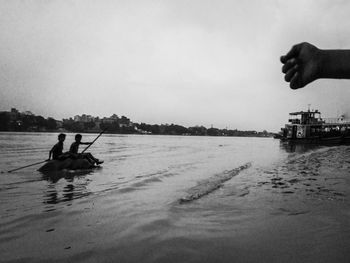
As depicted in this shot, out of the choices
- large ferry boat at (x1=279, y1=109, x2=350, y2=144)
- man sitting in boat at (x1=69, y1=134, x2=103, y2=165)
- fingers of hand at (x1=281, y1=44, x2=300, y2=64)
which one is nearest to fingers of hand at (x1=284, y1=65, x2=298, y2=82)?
fingers of hand at (x1=281, y1=44, x2=300, y2=64)

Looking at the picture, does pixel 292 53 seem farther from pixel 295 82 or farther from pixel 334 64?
pixel 334 64

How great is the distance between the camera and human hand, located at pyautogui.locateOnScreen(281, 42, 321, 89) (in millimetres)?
2715

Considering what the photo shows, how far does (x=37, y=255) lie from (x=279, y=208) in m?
5.41

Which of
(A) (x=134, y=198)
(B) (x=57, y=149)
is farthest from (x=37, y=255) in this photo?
(B) (x=57, y=149)

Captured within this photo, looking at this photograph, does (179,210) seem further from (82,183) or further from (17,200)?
(82,183)

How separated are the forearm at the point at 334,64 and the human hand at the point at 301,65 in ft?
0.12

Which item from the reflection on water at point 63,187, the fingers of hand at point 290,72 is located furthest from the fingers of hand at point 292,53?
the reflection on water at point 63,187

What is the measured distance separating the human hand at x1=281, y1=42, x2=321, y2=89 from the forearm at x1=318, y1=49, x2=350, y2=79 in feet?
0.12

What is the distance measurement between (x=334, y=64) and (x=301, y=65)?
0.31 metres

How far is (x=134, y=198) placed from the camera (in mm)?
8000

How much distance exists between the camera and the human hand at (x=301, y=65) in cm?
271

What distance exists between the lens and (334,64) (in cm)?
263

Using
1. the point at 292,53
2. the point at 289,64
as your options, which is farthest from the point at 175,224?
the point at 292,53

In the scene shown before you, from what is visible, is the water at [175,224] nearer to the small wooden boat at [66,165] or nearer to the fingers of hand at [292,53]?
the fingers of hand at [292,53]
